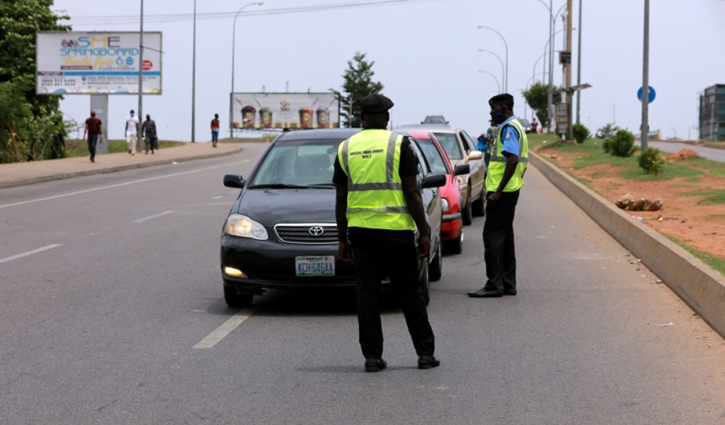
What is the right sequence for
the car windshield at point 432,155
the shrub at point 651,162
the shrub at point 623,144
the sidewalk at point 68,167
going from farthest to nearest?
1. the shrub at point 623,144
2. the sidewalk at point 68,167
3. the shrub at point 651,162
4. the car windshield at point 432,155

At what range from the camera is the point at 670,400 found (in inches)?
243

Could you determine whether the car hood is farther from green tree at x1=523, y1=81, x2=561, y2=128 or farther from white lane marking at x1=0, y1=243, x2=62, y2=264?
green tree at x1=523, y1=81, x2=561, y2=128

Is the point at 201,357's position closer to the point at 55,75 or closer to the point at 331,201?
the point at 331,201

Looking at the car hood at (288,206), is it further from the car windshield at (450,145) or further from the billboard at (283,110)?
the billboard at (283,110)

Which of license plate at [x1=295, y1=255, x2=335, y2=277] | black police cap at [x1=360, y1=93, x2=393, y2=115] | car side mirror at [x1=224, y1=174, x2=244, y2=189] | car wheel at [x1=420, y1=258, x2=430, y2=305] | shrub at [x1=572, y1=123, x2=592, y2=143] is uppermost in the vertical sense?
shrub at [x1=572, y1=123, x2=592, y2=143]

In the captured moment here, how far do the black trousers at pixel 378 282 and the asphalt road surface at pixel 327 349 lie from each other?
0.68 feet

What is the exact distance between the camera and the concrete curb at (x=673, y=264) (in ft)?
28.5

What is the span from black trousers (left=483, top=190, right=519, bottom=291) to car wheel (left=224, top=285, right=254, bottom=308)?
2240mm

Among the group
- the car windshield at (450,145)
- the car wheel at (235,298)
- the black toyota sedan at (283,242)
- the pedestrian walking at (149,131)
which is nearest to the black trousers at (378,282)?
the black toyota sedan at (283,242)

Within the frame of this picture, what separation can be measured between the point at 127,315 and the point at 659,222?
9.56 m

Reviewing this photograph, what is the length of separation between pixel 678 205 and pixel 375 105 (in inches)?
529

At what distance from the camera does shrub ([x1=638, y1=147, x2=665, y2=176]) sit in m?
26.4

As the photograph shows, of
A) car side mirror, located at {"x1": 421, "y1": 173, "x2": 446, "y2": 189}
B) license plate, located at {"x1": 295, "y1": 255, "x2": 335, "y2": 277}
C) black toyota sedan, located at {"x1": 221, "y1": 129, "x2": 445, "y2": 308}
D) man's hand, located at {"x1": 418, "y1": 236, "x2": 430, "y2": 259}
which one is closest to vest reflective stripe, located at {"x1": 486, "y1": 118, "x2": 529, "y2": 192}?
black toyota sedan, located at {"x1": 221, "y1": 129, "x2": 445, "y2": 308}

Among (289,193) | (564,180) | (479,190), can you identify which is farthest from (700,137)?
(289,193)
